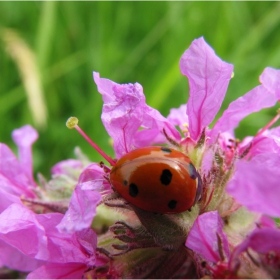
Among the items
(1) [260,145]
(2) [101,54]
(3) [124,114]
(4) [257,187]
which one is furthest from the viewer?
(2) [101,54]

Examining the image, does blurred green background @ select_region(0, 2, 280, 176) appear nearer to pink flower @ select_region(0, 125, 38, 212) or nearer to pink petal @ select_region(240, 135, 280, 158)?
pink flower @ select_region(0, 125, 38, 212)

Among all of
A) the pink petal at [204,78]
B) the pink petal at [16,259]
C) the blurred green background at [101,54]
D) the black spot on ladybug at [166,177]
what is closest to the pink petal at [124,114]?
the pink petal at [204,78]

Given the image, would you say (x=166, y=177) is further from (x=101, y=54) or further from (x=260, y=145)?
(x=101, y=54)

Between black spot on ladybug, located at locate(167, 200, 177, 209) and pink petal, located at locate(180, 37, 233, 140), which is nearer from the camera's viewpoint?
black spot on ladybug, located at locate(167, 200, 177, 209)

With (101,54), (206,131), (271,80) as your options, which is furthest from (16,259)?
(101,54)

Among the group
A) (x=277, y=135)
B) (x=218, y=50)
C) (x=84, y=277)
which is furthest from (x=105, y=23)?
(x=84, y=277)

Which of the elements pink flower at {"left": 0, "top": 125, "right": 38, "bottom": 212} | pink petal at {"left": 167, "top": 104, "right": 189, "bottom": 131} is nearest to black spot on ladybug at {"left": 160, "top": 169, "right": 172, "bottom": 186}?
pink petal at {"left": 167, "top": 104, "right": 189, "bottom": 131}

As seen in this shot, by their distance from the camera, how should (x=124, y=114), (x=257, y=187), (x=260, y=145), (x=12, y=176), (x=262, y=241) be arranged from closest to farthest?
(x=257, y=187) < (x=262, y=241) < (x=124, y=114) < (x=260, y=145) < (x=12, y=176)
